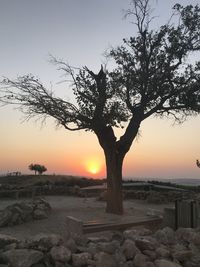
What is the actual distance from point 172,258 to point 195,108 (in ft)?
39.5

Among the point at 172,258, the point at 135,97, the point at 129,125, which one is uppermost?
the point at 135,97

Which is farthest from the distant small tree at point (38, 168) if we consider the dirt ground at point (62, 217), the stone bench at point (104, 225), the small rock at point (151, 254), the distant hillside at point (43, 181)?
the small rock at point (151, 254)

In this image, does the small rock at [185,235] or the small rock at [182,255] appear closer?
the small rock at [182,255]

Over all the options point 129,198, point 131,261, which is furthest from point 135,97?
point 131,261

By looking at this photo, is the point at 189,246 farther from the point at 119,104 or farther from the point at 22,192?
the point at 22,192

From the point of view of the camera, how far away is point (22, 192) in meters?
26.0

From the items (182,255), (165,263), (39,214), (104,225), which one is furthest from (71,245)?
(39,214)

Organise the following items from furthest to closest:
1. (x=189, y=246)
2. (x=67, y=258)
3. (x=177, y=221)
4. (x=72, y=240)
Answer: (x=177, y=221)
(x=189, y=246)
(x=72, y=240)
(x=67, y=258)

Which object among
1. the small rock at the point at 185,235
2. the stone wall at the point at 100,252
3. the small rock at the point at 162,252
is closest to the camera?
the stone wall at the point at 100,252

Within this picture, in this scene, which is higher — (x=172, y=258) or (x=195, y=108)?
(x=195, y=108)

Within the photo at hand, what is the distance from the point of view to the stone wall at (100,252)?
7.05 m

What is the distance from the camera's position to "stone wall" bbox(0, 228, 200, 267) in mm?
7055

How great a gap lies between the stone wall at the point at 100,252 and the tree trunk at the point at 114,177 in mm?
9617

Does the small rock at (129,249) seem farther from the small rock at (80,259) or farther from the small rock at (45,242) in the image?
the small rock at (45,242)
